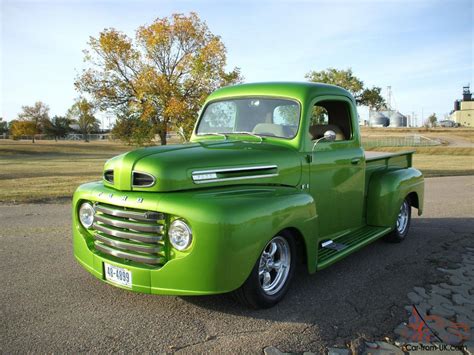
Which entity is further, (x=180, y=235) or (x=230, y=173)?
(x=230, y=173)

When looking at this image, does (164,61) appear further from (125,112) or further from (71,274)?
(71,274)

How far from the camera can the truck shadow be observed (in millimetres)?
3416

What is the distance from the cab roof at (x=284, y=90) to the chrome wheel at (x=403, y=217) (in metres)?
2.14

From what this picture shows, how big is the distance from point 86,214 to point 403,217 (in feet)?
14.8

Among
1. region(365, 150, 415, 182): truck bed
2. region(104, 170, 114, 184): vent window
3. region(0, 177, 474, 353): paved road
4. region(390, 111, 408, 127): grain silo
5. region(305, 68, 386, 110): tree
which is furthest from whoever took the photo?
region(390, 111, 408, 127): grain silo

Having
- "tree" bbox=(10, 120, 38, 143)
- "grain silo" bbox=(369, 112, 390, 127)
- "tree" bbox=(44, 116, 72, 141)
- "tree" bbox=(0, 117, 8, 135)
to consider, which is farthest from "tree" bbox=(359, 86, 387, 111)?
"grain silo" bbox=(369, 112, 390, 127)

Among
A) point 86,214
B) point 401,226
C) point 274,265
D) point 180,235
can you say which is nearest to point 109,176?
point 86,214

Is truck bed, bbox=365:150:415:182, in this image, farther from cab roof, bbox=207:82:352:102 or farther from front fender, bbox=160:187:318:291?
front fender, bbox=160:187:318:291

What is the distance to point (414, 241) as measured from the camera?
604cm

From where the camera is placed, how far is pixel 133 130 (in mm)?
15078

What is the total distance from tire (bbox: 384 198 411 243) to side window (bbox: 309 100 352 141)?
1.53 m

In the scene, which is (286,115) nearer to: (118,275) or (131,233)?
(131,233)

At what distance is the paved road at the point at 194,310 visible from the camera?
9.95ft

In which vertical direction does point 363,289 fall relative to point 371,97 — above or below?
below
